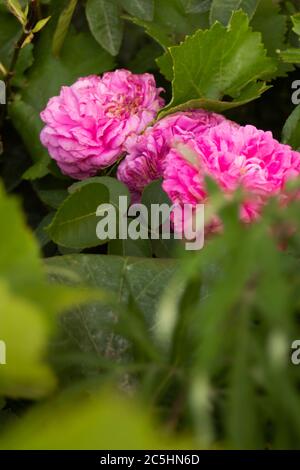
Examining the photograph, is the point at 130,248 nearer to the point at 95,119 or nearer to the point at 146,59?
the point at 95,119

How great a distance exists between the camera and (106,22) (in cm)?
84

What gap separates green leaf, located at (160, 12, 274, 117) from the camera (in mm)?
697

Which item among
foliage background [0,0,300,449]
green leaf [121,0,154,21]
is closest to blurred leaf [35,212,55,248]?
foliage background [0,0,300,449]

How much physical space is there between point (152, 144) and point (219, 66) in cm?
10

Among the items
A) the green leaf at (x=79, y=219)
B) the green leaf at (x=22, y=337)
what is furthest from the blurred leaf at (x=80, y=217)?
the green leaf at (x=22, y=337)

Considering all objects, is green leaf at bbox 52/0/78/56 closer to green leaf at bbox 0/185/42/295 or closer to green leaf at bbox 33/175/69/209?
green leaf at bbox 33/175/69/209

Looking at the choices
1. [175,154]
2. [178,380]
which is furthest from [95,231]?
[178,380]

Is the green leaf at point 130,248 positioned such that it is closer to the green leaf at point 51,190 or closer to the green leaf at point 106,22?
the green leaf at point 51,190

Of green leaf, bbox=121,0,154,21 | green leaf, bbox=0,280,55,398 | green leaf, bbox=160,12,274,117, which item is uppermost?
green leaf, bbox=121,0,154,21

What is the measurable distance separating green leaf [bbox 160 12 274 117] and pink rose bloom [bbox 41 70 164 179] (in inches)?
1.6

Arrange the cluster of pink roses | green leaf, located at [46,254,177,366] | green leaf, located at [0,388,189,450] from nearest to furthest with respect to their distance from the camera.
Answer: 1. green leaf, located at [0,388,189,450]
2. green leaf, located at [46,254,177,366]
3. the cluster of pink roses

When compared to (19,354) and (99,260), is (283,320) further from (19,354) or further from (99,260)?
(99,260)

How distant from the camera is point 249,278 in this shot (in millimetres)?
313

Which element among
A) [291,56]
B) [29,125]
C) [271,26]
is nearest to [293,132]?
[291,56]
